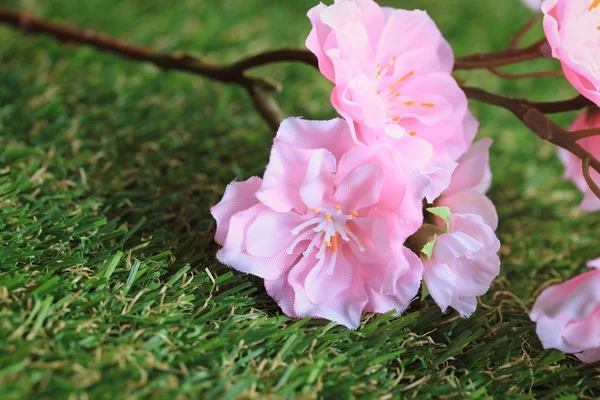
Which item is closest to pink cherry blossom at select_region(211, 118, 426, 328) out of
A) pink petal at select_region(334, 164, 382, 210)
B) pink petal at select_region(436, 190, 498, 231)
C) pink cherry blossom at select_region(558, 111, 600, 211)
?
pink petal at select_region(334, 164, 382, 210)

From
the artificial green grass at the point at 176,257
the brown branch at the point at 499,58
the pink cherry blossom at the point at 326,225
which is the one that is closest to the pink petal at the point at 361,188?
the pink cherry blossom at the point at 326,225

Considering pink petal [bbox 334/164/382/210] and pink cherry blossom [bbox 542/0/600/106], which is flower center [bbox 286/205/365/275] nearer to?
pink petal [bbox 334/164/382/210]

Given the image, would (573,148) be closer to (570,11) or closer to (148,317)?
(570,11)

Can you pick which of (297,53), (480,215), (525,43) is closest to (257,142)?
(297,53)

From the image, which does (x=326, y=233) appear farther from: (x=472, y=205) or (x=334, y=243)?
(x=472, y=205)

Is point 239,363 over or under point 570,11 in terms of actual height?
under

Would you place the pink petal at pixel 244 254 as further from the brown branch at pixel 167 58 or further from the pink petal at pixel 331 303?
the brown branch at pixel 167 58

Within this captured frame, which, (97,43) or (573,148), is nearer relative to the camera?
(573,148)

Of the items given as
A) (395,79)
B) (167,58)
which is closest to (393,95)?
(395,79)
